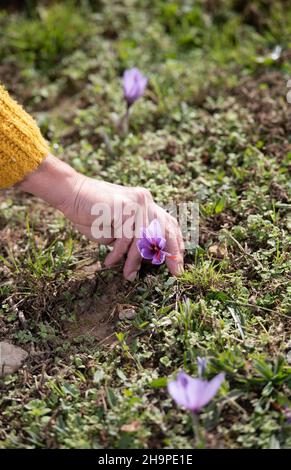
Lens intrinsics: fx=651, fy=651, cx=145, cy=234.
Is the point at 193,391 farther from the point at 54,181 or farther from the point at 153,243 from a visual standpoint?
the point at 54,181

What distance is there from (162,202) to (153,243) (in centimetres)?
40

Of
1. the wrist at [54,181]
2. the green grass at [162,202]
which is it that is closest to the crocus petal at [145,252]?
the green grass at [162,202]

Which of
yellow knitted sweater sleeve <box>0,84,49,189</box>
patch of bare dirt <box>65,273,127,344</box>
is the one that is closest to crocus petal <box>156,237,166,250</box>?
patch of bare dirt <box>65,273,127,344</box>

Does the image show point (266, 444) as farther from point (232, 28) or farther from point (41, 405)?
point (232, 28)

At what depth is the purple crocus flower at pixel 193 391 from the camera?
1.72 metres

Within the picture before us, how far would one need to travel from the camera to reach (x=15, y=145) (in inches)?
84.7

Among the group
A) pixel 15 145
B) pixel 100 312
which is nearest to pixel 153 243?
pixel 100 312

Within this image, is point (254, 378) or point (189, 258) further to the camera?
point (189, 258)

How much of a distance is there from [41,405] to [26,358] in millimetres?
217

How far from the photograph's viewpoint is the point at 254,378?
74.4 inches

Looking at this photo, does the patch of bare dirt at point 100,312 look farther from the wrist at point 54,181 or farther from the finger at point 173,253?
the wrist at point 54,181

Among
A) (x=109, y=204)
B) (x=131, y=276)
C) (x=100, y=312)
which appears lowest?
(x=100, y=312)

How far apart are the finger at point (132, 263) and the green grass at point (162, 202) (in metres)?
0.04

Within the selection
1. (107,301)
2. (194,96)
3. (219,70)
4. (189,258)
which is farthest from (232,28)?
(107,301)
